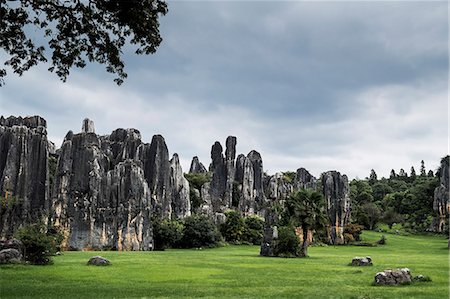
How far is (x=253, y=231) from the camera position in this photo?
79938 mm

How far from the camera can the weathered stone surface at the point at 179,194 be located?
92381mm

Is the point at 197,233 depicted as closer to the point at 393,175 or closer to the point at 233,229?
the point at 233,229

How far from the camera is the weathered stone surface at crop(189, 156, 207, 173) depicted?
5384 inches

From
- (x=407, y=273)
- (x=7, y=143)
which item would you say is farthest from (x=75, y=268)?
(x=7, y=143)

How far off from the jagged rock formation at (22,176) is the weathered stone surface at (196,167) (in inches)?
2686

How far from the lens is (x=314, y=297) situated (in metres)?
18.6

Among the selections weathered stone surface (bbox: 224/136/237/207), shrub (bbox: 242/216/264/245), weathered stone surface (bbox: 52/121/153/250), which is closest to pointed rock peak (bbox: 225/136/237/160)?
weathered stone surface (bbox: 224/136/237/207)

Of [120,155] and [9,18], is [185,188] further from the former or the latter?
[9,18]

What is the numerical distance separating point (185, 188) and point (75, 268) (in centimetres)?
6567

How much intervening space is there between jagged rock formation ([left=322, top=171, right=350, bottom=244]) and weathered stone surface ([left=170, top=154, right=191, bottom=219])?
2854 centimetres

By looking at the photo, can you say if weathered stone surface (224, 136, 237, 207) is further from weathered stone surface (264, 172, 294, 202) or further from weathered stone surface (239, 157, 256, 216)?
weathered stone surface (264, 172, 294, 202)

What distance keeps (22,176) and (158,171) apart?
27676 millimetres

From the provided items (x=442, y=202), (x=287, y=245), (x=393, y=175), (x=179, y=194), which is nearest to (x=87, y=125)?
(x=179, y=194)

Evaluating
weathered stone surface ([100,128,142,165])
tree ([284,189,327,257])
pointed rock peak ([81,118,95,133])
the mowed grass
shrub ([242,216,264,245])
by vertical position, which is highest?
pointed rock peak ([81,118,95,133])
